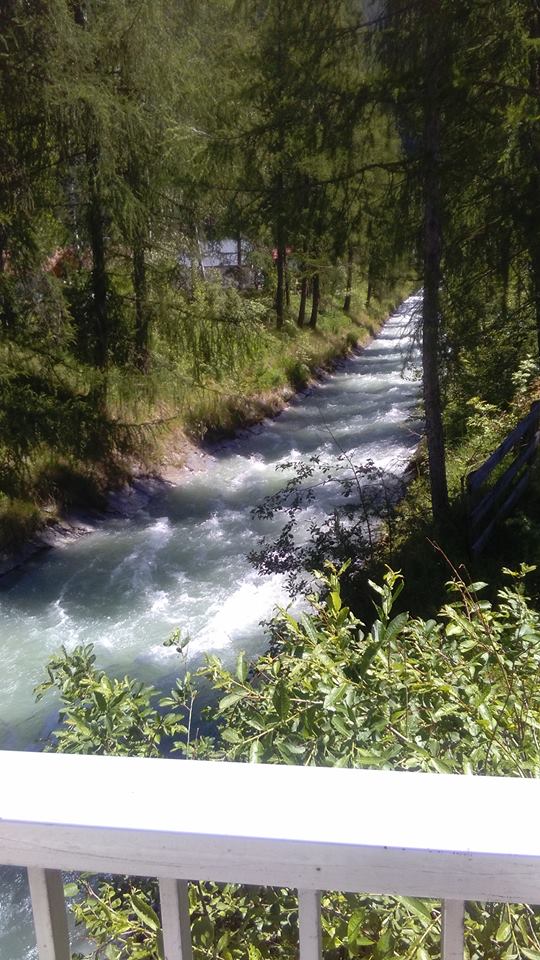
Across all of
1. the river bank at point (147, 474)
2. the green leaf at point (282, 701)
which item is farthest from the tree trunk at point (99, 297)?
the green leaf at point (282, 701)

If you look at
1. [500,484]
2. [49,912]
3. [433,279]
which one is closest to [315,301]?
[433,279]

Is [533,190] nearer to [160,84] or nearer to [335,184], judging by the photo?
[335,184]

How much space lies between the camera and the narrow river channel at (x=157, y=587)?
7164 millimetres

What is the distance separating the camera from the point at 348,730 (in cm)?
215

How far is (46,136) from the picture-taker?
37.3 feet

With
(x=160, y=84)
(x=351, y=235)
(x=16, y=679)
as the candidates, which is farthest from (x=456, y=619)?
(x=160, y=84)

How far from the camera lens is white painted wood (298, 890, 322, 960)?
41.1 inches

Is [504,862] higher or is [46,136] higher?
[46,136]

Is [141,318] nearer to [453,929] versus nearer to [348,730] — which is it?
[348,730]

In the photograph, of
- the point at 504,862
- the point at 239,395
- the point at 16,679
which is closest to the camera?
the point at 504,862

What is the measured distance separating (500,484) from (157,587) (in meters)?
4.12

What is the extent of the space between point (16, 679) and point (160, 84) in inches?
376

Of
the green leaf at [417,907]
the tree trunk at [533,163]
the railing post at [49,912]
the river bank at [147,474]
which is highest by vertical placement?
the tree trunk at [533,163]

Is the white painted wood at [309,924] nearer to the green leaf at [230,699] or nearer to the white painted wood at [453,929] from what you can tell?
the white painted wood at [453,929]
